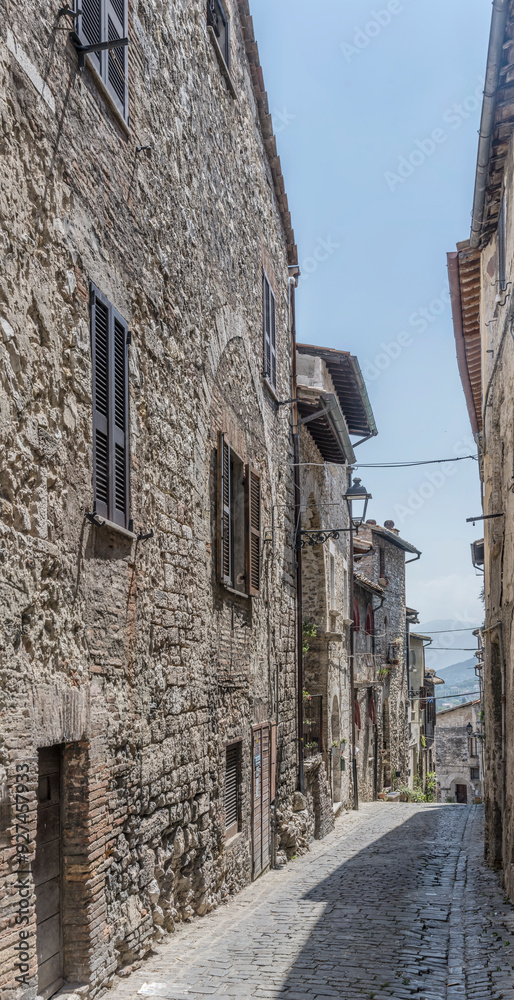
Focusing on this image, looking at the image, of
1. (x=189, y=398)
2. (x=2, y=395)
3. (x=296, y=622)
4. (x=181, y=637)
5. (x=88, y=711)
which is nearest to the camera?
(x=2, y=395)

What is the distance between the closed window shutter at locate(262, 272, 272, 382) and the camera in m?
11.5

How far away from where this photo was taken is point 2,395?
154 inches

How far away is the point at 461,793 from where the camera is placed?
4219cm

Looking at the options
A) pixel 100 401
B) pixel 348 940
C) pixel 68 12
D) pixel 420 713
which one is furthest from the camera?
pixel 420 713

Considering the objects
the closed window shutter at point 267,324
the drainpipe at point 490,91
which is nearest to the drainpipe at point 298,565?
the closed window shutter at point 267,324

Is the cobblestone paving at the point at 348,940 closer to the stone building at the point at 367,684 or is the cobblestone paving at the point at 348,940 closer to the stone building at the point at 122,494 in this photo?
the stone building at the point at 122,494

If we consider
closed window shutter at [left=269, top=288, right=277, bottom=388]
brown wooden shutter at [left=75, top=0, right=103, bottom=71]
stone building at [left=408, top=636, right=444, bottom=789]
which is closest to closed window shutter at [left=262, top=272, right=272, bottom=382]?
closed window shutter at [left=269, top=288, right=277, bottom=388]

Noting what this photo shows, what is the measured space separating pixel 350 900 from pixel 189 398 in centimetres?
515

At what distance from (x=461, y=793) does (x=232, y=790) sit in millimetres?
36678

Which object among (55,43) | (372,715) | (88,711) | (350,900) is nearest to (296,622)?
(350,900)

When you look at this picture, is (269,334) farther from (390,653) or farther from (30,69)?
(390,653)

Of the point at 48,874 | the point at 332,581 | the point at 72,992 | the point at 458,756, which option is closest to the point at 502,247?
the point at 48,874

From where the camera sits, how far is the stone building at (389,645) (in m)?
27.7

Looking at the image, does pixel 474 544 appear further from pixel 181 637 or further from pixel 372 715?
pixel 181 637
